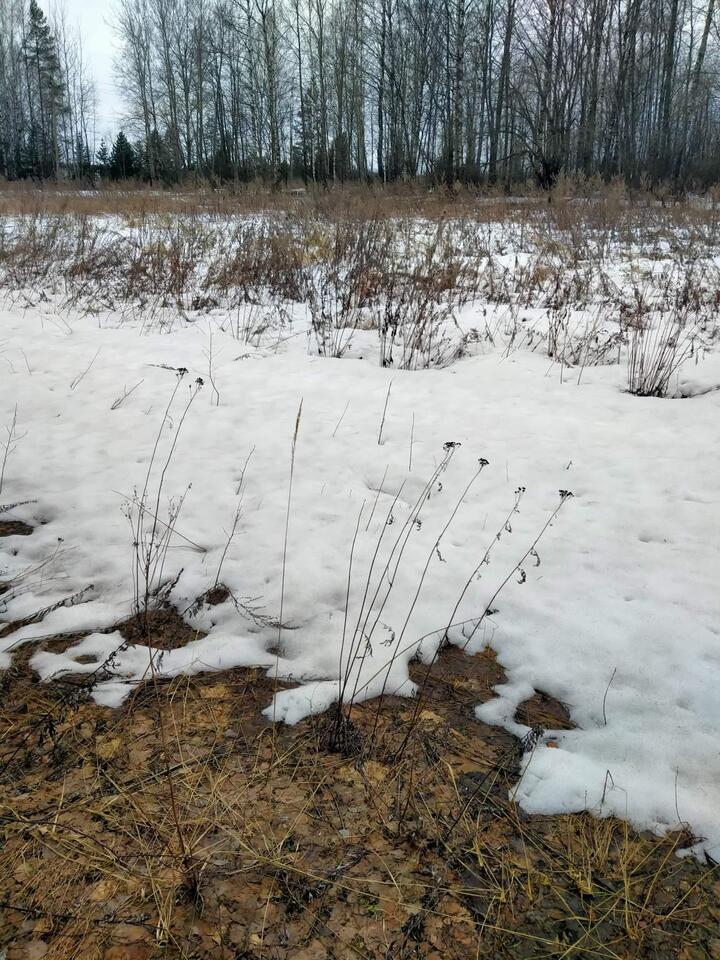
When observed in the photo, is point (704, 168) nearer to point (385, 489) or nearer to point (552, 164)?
point (552, 164)

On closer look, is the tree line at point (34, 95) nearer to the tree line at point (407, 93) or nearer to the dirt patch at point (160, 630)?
the tree line at point (407, 93)

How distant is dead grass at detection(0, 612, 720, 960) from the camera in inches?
42.3

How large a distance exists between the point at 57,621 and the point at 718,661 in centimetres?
214

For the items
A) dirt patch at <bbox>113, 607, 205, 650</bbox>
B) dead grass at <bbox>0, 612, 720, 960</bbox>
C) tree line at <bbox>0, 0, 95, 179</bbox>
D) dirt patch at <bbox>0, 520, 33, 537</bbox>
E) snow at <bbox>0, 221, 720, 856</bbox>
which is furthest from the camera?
tree line at <bbox>0, 0, 95, 179</bbox>

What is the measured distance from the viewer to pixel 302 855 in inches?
47.8

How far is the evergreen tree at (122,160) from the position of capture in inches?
1350

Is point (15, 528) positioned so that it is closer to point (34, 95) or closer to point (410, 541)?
point (410, 541)

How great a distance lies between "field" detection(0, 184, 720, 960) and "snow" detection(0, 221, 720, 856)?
0.01m

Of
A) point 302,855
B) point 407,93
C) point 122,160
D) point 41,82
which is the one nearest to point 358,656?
point 302,855

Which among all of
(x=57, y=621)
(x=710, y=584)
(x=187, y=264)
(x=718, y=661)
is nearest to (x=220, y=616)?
(x=57, y=621)

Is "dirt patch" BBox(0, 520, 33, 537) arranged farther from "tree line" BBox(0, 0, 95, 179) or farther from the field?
"tree line" BBox(0, 0, 95, 179)

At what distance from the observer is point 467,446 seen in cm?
340

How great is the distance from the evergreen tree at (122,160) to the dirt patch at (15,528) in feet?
123

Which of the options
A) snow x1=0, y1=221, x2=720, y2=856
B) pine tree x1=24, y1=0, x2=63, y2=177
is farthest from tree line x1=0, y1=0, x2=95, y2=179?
snow x1=0, y1=221, x2=720, y2=856
